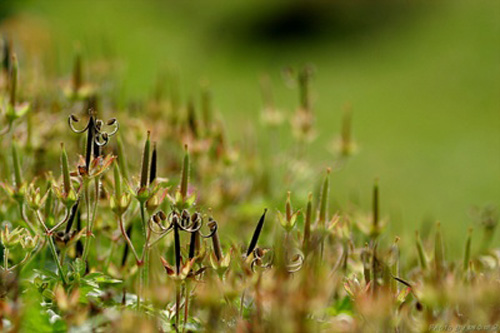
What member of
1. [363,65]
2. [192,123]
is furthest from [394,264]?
[363,65]

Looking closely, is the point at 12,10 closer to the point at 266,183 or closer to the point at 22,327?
the point at 266,183

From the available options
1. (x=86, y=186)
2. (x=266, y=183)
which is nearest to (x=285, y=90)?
(x=266, y=183)

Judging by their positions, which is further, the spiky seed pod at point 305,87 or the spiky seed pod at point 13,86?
the spiky seed pod at point 305,87

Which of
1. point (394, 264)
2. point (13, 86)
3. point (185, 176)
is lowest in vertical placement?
point (394, 264)

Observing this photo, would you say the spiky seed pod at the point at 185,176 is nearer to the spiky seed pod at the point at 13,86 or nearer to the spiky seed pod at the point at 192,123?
the spiky seed pod at the point at 13,86

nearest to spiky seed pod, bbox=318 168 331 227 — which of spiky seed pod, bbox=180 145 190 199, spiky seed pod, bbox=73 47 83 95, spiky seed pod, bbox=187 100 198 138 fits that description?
spiky seed pod, bbox=180 145 190 199

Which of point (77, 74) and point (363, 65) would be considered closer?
point (77, 74)

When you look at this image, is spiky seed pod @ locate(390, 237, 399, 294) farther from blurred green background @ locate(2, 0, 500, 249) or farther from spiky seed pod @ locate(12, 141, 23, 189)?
blurred green background @ locate(2, 0, 500, 249)

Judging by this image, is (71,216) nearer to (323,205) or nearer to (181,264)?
(181,264)

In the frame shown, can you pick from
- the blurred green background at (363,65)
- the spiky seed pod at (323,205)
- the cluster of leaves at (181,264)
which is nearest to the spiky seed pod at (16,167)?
the cluster of leaves at (181,264)
